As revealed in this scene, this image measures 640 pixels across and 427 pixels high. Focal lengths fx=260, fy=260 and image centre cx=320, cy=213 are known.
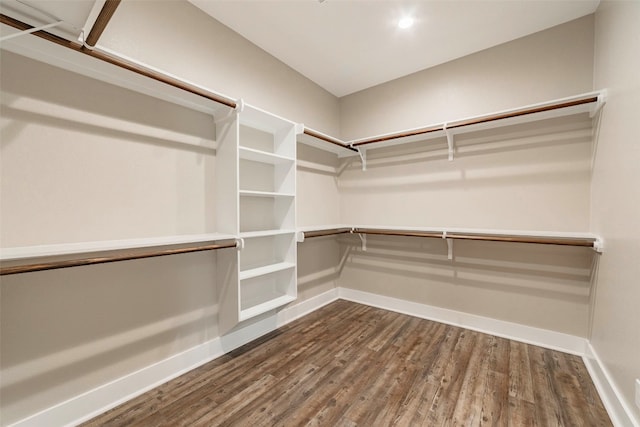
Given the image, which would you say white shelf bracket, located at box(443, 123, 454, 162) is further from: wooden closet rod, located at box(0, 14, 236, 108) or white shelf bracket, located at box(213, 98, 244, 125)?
wooden closet rod, located at box(0, 14, 236, 108)

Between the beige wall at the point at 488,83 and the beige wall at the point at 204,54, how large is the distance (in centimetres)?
90

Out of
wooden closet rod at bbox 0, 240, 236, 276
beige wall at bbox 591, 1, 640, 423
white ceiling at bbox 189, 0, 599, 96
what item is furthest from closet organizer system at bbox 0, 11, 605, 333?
white ceiling at bbox 189, 0, 599, 96

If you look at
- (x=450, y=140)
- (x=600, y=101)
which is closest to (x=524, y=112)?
(x=600, y=101)

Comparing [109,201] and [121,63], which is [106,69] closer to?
[121,63]

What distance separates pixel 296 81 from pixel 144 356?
108 inches

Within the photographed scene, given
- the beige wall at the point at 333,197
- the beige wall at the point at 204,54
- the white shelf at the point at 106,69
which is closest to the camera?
the white shelf at the point at 106,69

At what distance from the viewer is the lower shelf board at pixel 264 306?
1.95m

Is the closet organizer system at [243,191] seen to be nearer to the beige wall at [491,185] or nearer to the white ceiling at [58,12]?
the white ceiling at [58,12]

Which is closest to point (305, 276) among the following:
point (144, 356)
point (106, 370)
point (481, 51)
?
point (144, 356)

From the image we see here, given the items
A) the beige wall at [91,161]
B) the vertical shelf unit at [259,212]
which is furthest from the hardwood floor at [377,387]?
the beige wall at [91,161]

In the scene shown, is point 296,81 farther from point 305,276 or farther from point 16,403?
point 16,403

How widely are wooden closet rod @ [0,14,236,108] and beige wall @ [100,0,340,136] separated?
0.37 meters

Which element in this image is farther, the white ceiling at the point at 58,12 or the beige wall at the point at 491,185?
the beige wall at the point at 491,185

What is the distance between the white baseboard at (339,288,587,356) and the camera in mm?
2104
